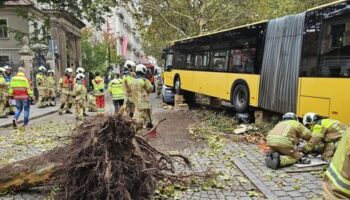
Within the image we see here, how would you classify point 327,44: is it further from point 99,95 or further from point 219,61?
point 99,95

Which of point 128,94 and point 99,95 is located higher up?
point 128,94

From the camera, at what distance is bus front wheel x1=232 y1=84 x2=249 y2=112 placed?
13.0m

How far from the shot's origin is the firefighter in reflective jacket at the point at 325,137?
24.0 ft

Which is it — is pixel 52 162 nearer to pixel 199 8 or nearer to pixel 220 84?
pixel 220 84

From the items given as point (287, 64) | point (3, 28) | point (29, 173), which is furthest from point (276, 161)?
point (3, 28)

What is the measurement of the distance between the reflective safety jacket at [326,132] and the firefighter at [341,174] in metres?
5.68

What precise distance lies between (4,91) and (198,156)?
10.0 m

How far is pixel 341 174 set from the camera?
1.89 metres

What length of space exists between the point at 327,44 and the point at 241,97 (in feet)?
15.5

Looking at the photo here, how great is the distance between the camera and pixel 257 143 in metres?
9.64

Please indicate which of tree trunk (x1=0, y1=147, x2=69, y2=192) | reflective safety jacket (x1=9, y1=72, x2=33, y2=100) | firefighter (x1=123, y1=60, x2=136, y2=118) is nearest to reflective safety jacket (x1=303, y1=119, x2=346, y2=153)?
tree trunk (x1=0, y1=147, x2=69, y2=192)

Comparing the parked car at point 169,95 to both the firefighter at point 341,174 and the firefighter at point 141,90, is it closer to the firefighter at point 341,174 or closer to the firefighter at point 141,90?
the firefighter at point 141,90

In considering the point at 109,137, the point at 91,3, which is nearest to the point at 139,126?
the point at 109,137

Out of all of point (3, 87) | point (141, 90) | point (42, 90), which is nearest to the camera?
point (141, 90)
